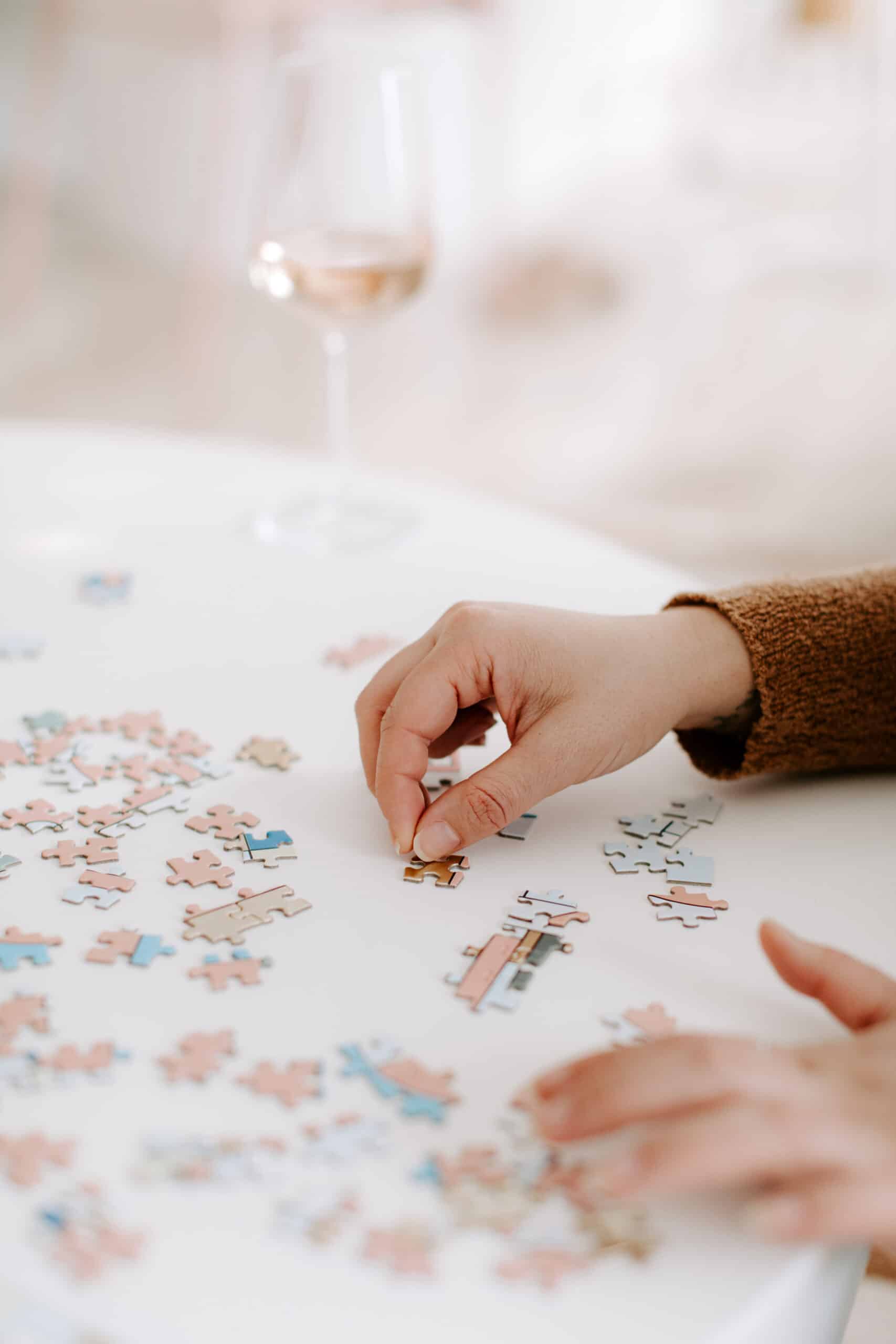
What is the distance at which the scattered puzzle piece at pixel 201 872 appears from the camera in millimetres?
778

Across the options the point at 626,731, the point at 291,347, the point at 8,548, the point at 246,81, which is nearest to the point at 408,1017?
the point at 626,731

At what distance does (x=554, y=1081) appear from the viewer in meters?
0.60

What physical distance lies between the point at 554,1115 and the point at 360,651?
23.1 inches

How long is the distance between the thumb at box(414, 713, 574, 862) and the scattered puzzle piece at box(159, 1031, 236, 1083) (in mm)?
199

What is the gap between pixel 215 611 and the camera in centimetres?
118

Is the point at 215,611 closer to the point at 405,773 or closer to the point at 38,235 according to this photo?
the point at 405,773

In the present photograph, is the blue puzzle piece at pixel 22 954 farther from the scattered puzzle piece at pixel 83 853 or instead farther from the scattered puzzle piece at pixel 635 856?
the scattered puzzle piece at pixel 635 856

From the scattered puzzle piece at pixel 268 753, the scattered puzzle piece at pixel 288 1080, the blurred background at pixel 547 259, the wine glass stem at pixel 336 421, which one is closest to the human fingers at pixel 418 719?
the scattered puzzle piece at pixel 268 753

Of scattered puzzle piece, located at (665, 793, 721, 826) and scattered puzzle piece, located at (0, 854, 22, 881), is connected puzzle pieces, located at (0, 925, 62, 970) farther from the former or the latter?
scattered puzzle piece, located at (665, 793, 721, 826)

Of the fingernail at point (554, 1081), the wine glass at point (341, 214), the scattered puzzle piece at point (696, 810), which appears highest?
the wine glass at point (341, 214)

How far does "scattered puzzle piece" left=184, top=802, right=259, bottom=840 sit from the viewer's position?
83cm

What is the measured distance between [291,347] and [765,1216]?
11.6 ft

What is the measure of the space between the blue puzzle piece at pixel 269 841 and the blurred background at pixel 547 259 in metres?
1.92

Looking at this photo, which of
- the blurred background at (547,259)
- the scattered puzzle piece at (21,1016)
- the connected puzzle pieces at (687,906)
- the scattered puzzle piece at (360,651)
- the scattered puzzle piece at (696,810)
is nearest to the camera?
the scattered puzzle piece at (21,1016)
